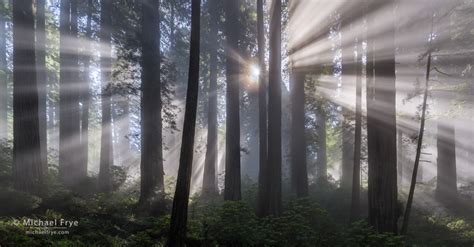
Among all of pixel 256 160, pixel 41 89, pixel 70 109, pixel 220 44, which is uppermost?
pixel 220 44

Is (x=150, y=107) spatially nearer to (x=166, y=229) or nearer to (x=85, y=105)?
→ (x=166, y=229)

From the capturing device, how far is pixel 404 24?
14.3 meters

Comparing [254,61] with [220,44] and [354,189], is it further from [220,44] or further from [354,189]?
[354,189]

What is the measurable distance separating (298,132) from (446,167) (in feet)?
Result: 24.6

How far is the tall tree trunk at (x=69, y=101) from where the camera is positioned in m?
16.9

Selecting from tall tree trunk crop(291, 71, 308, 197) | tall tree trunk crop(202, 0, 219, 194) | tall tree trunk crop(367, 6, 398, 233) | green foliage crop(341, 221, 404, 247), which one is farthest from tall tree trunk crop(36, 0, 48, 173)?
tall tree trunk crop(367, 6, 398, 233)

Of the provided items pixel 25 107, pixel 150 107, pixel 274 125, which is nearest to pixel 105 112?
pixel 150 107

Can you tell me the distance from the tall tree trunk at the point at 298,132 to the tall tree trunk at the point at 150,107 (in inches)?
266

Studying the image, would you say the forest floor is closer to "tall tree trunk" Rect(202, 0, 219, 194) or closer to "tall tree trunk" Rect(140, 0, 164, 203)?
"tall tree trunk" Rect(140, 0, 164, 203)

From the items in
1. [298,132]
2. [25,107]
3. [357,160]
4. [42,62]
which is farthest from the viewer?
[42,62]

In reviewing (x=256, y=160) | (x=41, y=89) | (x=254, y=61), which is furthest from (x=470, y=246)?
(x=256, y=160)

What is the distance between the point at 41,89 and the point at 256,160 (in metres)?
29.8

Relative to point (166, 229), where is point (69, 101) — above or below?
above

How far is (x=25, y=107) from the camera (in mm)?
11219
